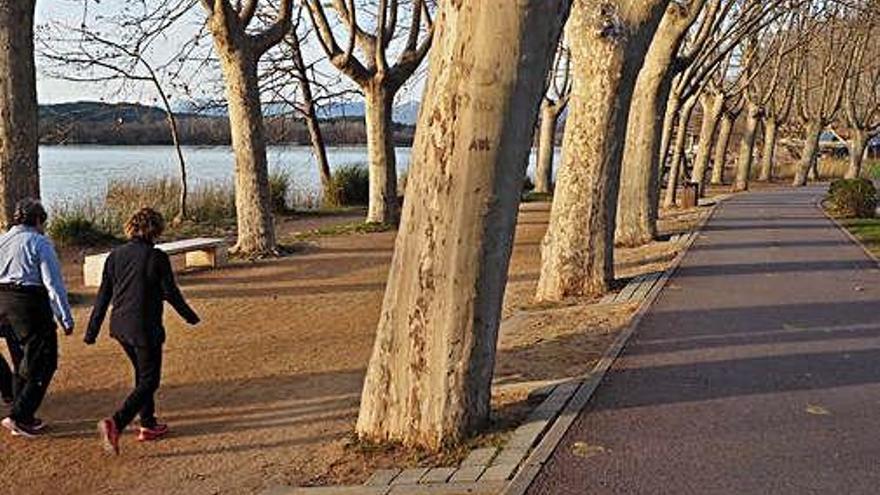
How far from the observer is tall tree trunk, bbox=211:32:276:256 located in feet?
48.2

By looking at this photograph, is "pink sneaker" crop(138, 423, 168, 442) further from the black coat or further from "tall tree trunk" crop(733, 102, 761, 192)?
"tall tree trunk" crop(733, 102, 761, 192)

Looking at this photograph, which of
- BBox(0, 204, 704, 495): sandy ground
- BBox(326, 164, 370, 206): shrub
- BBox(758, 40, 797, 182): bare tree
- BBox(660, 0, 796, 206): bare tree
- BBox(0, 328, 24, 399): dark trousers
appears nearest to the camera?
BBox(0, 204, 704, 495): sandy ground

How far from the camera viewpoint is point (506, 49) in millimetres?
5238

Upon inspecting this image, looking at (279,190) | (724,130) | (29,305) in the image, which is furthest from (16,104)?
(724,130)

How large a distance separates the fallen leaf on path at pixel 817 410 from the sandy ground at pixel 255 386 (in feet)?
5.86

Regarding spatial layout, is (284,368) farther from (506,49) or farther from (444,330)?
(506,49)

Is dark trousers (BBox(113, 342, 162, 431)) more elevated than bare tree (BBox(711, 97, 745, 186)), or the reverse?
bare tree (BBox(711, 97, 745, 186))

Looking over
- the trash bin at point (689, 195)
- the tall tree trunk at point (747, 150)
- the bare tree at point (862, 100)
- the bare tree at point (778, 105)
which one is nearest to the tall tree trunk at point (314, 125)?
the trash bin at point (689, 195)

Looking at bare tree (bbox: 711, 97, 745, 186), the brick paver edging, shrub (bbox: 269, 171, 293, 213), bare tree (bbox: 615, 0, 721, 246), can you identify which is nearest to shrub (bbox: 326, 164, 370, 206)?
shrub (bbox: 269, 171, 293, 213)

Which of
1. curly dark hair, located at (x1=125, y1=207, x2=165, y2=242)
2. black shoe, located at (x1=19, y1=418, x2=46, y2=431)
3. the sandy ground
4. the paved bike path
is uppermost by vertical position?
curly dark hair, located at (x1=125, y1=207, x2=165, y2=242)

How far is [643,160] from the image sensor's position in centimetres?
1706

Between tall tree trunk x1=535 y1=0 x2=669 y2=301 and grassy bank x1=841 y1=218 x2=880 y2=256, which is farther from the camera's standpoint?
grassy bank x1=841 y1=218 x2=880 y2=256

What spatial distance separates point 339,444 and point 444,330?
3.83 feet

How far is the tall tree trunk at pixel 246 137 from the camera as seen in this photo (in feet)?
48.2
